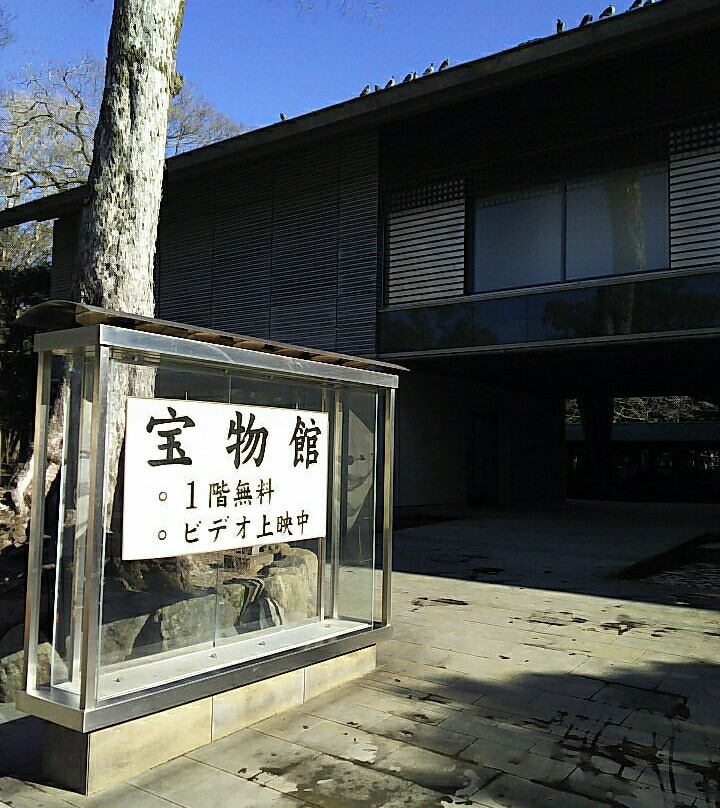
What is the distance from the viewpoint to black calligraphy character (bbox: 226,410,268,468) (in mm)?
4148

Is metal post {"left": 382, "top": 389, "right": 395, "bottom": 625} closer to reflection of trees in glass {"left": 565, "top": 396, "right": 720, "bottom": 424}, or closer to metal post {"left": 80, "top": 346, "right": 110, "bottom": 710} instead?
metal post {"left": 80, "top": 346, "right": 110, "bottom": 710}

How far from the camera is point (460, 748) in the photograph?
380 cm

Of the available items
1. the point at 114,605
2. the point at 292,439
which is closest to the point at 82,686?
the point at 114,605

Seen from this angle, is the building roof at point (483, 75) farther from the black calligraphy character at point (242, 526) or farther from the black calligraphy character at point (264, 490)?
the black calligraphy character at point (242, 526)

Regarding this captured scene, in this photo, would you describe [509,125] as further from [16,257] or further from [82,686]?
[16,257]

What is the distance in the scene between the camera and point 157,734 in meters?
3.62

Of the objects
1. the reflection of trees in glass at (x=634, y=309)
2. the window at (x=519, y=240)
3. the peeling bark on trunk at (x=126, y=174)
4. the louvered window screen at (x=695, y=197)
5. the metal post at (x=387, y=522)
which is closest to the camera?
the metal post at (x=387, y=522)

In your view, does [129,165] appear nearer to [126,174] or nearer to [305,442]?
[126,174]

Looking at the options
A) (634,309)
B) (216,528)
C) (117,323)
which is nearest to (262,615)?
(216,528)

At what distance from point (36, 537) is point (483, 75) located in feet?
34.1

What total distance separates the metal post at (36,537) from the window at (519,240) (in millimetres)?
10230

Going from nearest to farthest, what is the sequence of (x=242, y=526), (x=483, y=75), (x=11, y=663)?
(x=242, y=526) → (x=11, y=663) → (x=483, y=75)

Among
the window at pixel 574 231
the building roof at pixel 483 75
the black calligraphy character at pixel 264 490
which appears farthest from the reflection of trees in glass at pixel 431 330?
the black calligraphy character at pixel 264 490

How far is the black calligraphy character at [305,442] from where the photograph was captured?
4.62m
